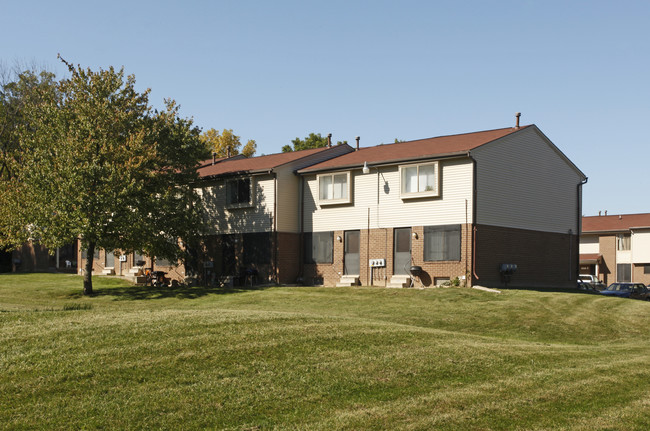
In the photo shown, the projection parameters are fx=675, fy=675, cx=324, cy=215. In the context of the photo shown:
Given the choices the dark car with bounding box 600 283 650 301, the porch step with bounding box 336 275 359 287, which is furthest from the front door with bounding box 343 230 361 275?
the dark car with bounding box 600 283 650 301

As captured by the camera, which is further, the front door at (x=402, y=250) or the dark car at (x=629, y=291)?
the dark car at (x=629, y=291)

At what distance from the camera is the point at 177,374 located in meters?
10.6

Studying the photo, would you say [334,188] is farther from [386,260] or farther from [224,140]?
[224,140]

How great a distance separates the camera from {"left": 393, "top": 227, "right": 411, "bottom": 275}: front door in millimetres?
31016

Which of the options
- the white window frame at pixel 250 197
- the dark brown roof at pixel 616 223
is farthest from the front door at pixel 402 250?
the dark brown roof at pixel 616 223

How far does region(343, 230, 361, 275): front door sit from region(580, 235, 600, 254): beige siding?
Result: 3513 centimetres

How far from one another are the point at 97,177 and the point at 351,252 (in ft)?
40.5

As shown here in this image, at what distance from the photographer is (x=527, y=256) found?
32.4m

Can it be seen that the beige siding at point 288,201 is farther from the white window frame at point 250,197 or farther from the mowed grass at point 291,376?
the mowed grass at point 291,376

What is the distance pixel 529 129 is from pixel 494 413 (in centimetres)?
2533

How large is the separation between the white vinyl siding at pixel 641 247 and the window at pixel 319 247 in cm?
3475

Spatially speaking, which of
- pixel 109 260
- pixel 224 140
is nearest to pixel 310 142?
pixel 224 140

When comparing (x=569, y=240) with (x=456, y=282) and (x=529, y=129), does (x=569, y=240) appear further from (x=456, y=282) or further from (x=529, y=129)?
(x=456, y=282)

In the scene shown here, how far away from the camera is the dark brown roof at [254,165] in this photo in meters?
35.1
